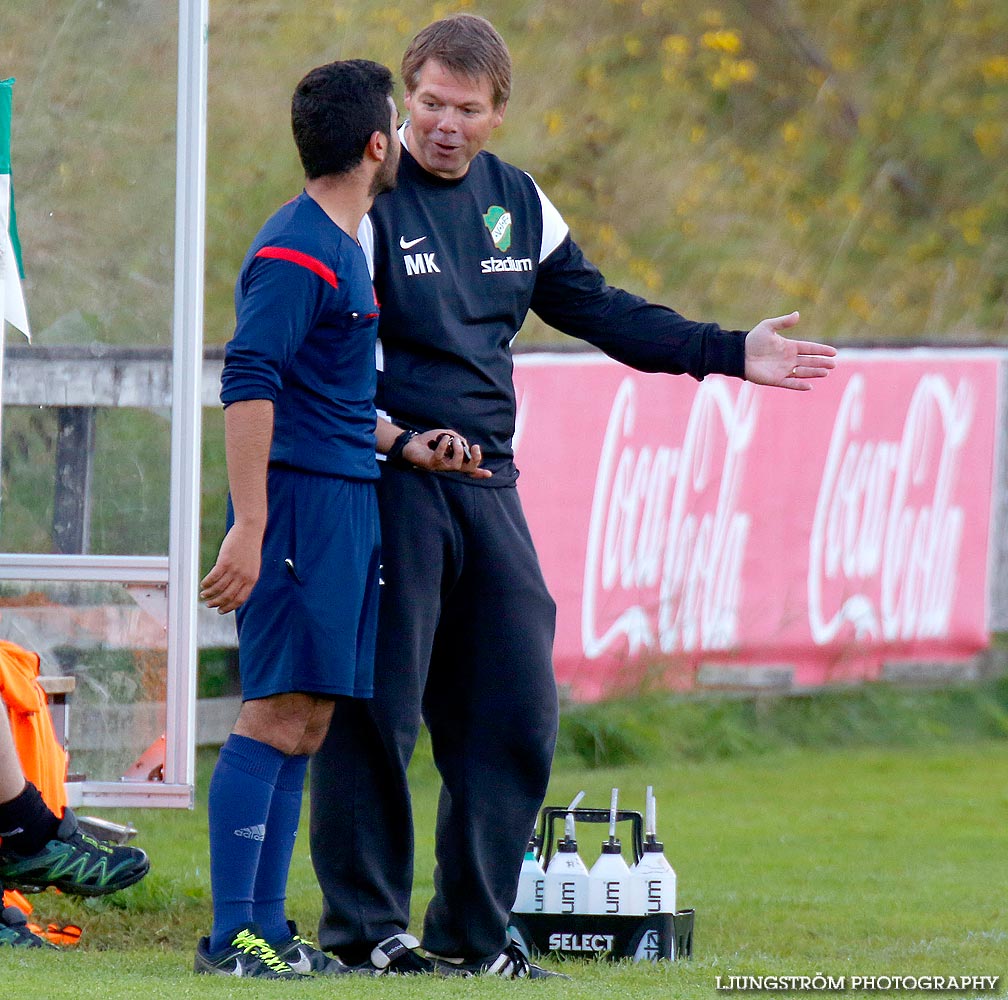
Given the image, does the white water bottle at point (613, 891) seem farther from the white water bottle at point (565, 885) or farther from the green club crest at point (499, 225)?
the green club crest at point (499, 225)

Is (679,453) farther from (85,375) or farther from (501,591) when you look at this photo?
(501,591)

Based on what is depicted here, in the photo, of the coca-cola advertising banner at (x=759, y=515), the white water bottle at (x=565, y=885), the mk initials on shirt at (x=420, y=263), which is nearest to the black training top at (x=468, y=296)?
the mk initials on shirt at (x=420, y=263)

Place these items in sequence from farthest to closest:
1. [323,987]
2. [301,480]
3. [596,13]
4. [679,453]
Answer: [596,13], [679,453], [301,480], [323,987]

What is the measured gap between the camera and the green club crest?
Result: 13.5ft

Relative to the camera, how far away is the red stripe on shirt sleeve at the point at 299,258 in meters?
3.65

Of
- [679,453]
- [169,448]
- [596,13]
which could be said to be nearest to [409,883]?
[169,448]

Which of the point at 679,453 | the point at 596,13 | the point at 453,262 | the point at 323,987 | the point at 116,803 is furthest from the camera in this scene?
the point at 596,13

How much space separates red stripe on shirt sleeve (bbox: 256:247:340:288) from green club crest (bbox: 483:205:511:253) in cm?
58

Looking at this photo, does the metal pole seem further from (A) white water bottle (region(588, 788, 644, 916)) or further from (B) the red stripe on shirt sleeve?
(B) the red stripe on shirt sleeve

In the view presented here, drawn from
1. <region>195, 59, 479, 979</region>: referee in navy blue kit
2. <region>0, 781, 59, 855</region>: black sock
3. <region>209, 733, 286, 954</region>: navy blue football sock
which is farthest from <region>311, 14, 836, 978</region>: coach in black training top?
<region>0, 781, 59, 855</region>: black sock

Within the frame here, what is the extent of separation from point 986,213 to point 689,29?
123 inches

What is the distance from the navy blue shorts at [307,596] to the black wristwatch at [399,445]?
188 mm

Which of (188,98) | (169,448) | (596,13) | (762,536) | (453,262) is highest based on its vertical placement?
(596,13)

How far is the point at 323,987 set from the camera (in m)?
3.47
